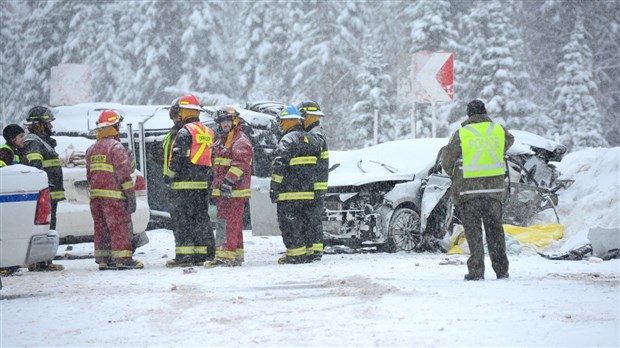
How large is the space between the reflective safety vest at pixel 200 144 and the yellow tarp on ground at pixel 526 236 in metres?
3.61

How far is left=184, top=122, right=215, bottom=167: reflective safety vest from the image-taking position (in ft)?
32.4

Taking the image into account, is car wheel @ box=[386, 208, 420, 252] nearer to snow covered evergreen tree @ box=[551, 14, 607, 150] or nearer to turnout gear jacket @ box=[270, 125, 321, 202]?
turnout gear jacket @ box=[270, 125, 321, 202]

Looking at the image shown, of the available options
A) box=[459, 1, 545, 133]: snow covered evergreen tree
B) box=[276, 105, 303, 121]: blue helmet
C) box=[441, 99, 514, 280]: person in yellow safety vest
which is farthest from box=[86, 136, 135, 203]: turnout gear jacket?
box=[459, 1, 545, 133]: snow covered evergreen tree

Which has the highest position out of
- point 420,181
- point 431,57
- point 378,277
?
point 431,57

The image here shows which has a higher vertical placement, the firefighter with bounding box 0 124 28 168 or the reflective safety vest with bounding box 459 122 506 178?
the firefighter with bounding box 0 124 28 168

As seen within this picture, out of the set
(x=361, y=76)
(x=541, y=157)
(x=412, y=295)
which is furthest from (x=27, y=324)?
(x=361, y=76)

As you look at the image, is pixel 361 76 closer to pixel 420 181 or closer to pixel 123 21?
pixel 123 21

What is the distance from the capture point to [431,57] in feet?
54.0

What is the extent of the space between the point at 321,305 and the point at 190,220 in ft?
12.0

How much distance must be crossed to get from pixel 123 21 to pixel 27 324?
44.5m

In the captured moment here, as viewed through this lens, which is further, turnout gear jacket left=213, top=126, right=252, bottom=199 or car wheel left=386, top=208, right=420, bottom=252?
car wheel left=386, top=208, right=420, bottom=252

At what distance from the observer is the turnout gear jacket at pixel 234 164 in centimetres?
983

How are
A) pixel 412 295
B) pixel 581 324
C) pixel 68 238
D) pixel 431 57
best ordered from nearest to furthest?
pixel 581 324, pixel 412 295, pixel 68 238, pixel 431 57

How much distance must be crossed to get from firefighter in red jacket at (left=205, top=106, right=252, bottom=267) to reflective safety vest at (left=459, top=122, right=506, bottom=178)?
2.84m
